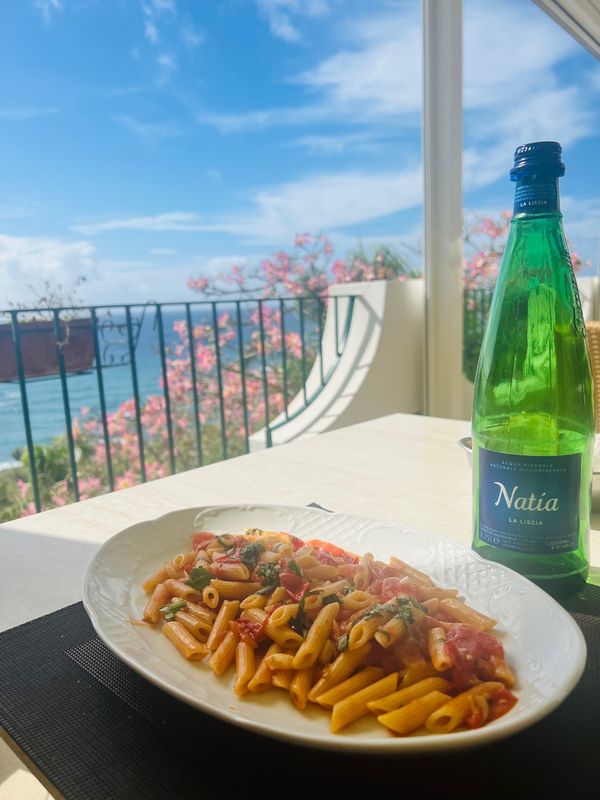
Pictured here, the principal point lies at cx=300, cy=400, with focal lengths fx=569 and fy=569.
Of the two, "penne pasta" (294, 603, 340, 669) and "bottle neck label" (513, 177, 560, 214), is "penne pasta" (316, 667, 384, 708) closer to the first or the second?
"penne pasta" (294, 603, 340, 669)

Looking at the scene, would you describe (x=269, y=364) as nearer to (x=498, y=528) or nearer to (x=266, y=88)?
(x=498, y=528)

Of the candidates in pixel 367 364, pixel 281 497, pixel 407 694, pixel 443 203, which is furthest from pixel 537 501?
pixel 443 203

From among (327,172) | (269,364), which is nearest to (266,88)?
(327,172)

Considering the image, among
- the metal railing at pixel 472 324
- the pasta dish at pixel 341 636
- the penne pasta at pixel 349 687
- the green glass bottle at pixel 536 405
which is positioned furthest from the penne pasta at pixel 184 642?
the metal railing at pixel 472 324

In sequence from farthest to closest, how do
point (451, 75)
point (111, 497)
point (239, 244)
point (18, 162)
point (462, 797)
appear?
1. point (239, 244)
2. point (18, 162)
3. point (451, 75)
4. point (111, 497)
5. point (462, 797)

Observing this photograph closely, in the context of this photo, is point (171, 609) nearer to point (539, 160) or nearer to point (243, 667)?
point (243, 667)

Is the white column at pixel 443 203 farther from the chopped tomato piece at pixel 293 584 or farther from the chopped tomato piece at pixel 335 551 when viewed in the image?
the chopped tomato piece at pixel 293 584

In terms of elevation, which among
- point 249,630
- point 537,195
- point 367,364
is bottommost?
point 367,364
